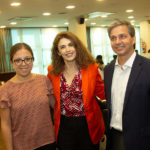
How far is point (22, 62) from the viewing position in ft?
6.48

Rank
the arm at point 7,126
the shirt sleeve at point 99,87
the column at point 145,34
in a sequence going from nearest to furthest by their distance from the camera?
the arm at point 7,126 → the shirt sleeve at point 99,87 → the column at point 145,34

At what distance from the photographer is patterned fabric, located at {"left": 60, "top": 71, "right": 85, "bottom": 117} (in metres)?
2.21

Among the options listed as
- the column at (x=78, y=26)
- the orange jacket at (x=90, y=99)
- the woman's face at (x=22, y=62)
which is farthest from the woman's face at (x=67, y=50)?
the column at (x=78, y=26)

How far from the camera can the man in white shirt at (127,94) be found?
69.3 inches

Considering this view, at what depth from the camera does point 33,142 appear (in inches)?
77.8

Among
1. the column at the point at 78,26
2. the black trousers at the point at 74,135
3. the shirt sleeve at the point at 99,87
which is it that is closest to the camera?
A: the black trousers at the point at 74,135

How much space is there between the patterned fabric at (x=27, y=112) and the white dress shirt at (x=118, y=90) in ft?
2.03

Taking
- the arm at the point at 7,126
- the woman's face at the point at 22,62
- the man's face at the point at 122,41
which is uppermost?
the man's face at the point at 122,41

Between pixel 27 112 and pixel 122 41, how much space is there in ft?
3.40

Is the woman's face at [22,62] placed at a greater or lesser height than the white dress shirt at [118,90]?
greater

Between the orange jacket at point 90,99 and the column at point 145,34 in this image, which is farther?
the column at point 145,34

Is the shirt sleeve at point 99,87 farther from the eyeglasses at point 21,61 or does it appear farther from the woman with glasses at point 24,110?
the eyeglasses at point 21,61

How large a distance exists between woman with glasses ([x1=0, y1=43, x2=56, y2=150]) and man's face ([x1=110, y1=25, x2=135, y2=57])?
792 millimetres

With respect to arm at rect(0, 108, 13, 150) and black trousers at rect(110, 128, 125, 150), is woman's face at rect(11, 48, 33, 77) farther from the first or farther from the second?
black trousers at rect(110, 128, 125, 150)
